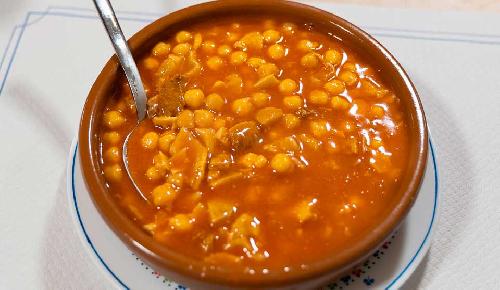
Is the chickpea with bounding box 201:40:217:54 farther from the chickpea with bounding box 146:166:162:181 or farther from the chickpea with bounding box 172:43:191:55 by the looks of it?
the chickpea with bounding box 146:166:162:181

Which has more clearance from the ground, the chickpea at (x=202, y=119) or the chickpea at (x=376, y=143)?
the chickpea at (x=202, y=119)

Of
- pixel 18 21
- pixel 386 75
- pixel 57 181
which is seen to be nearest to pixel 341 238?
pixel 386 75

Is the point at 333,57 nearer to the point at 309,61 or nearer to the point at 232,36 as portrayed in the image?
the point at 309,61

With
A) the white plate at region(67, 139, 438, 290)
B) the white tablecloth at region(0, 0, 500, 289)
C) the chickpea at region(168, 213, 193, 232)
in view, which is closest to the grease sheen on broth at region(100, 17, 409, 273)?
the chickpea at region(168, 213, 193, 232)

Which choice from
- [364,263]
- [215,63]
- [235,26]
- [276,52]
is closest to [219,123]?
[215,63]

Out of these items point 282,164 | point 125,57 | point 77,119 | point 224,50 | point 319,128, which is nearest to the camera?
point 282,164

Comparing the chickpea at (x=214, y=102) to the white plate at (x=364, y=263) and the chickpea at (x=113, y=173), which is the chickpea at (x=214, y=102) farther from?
the white plate at (x=364, y=263)

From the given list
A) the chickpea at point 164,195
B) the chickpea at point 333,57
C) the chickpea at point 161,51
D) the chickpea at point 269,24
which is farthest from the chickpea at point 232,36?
the chickpea at point 164,195
